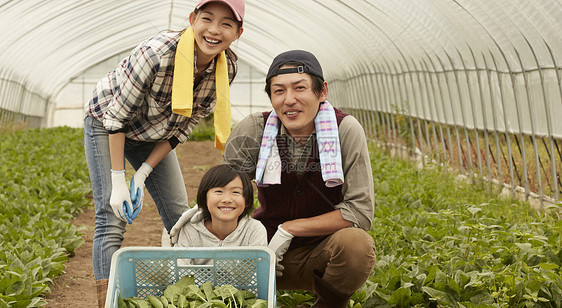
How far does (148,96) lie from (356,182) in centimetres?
111

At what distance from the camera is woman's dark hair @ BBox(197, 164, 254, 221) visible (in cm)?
294

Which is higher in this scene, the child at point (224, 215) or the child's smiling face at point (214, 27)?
the child's smiling face at point (214, 27)

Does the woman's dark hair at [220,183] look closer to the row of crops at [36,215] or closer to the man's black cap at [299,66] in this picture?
the man's black cap at [299,66]

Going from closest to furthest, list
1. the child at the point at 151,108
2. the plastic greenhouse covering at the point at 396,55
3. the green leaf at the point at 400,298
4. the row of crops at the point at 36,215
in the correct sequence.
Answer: the child at the point at 151,108
the green leaf at the point at 400,298
the row of crops at the point at 36,215
the plastic greenhouse covering at the point at 396,55

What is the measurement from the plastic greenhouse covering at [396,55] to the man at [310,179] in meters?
3.21

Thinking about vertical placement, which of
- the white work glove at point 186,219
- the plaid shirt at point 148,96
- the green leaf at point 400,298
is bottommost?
the green leaf at point 400,298

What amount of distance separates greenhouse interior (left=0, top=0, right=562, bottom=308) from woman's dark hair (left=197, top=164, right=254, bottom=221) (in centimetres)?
42

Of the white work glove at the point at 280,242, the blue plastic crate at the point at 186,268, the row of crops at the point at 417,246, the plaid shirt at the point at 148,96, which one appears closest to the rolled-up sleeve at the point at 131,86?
the plaid shirt at the point at 148,96

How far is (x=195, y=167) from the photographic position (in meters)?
11.2

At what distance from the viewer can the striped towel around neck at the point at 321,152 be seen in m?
2.96

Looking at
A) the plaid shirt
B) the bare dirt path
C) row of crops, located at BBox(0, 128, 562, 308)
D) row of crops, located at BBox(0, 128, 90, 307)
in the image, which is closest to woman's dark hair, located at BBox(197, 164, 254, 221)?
the plaid shirt

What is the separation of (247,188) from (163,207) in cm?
76

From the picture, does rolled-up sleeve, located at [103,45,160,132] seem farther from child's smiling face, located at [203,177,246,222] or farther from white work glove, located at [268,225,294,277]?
white work glove, located at [268,225,294,277]

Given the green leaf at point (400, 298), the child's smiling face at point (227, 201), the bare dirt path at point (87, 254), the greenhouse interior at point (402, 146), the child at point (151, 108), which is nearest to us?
the child's smiling face at point (227, 201)
